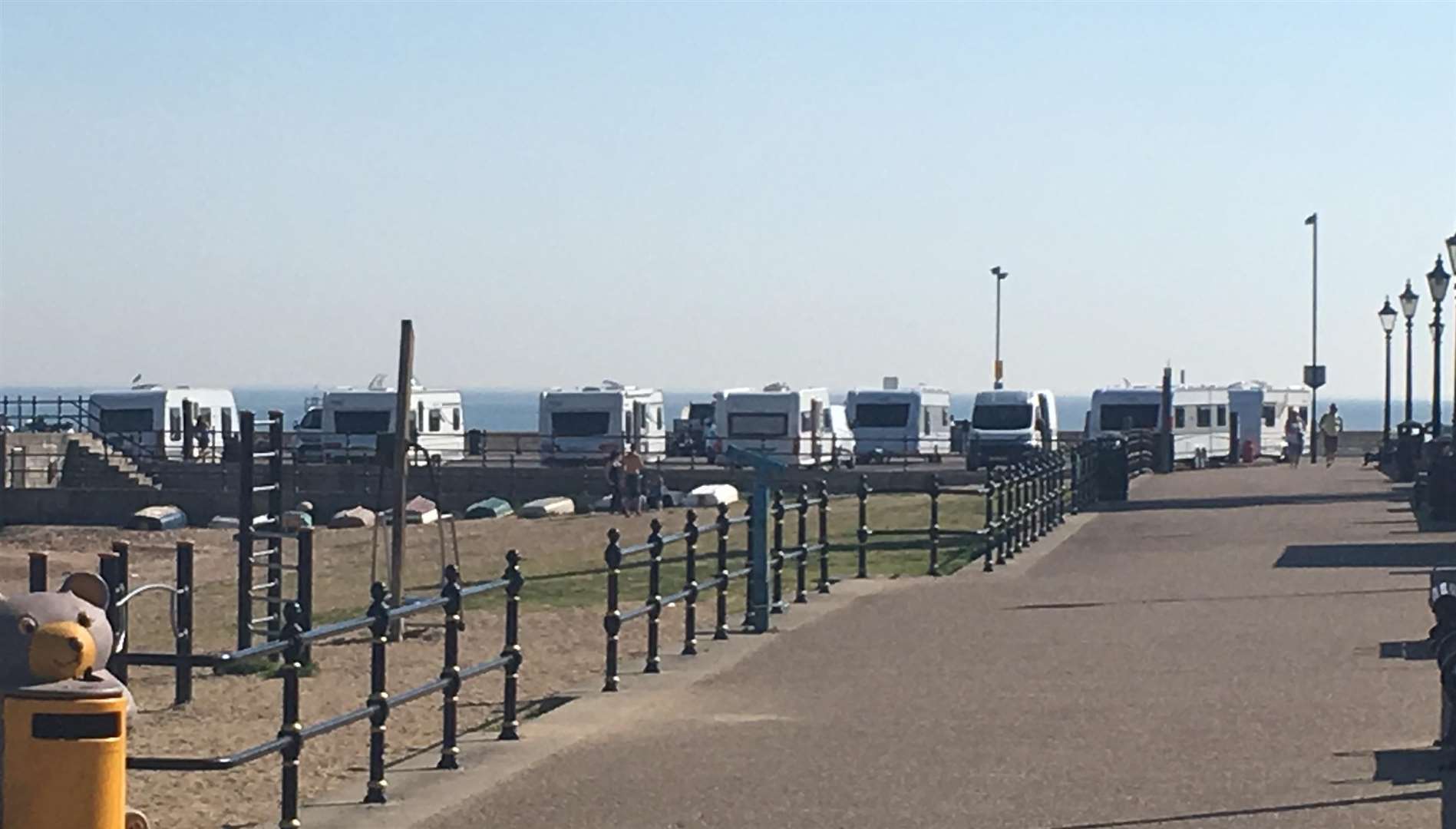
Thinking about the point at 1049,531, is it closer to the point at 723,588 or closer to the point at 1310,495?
the point at 1310,495

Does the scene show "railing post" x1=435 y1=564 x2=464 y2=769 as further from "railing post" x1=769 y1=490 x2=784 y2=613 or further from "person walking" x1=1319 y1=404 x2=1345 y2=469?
"person walking" x1=1319 y1=404 x2=1345 y2=469

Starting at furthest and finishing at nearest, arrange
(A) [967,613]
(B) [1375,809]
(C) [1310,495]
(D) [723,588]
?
1. (C) [1310,495]
2. (A) [967,613]
3. (D) [723,588]
4. (B) [1375,809]

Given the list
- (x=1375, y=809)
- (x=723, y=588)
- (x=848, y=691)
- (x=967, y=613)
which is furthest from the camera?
(x=967, y=613)

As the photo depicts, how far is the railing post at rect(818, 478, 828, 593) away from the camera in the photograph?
71.4 feet

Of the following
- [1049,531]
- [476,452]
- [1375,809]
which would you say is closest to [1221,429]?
[476,452]

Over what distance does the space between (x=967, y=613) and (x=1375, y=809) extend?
9.88 meters

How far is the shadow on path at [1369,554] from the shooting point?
991 inches

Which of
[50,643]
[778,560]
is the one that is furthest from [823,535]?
[50,643]

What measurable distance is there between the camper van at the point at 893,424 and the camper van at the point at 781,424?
1.85 feet

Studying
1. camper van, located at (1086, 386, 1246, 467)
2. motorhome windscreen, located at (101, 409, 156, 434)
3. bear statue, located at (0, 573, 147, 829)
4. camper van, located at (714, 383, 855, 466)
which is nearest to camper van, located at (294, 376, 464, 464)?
motorhome windscreen, located at (101, 409, 156, 434)

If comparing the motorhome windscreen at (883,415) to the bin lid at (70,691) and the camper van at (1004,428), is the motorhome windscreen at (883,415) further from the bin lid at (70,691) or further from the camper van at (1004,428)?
the bin lid at (70,691)

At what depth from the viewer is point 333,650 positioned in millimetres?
21984

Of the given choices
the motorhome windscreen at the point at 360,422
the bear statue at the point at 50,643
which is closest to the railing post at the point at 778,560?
the bear statue at the point at 50,643

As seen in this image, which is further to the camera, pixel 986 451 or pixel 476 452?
pixel 476 452
